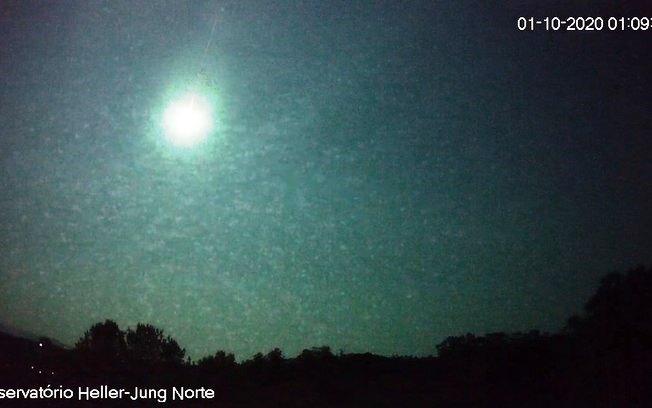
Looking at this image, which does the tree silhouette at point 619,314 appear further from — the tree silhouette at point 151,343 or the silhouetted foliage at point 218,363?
the tree silhouette at point 151,343

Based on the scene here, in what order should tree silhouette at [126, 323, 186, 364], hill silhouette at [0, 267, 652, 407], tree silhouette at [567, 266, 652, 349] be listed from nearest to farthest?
hill silhouette at [0, 267, 652, 407], tree silhouette at [567, 266, 652, 349], tree silhouette at [126, 323, 186, 364]

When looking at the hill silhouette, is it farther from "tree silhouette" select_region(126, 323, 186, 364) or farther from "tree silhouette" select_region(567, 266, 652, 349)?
"tree silhouette" select_region(126, 323, 186, 364)

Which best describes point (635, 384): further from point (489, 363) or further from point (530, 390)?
point (489, 363)

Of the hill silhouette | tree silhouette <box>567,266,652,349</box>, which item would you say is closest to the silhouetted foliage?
the hill silhouette

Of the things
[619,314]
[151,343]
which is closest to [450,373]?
[619,314]

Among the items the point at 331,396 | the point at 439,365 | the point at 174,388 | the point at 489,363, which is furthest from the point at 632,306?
the point at 174,388

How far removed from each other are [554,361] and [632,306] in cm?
583

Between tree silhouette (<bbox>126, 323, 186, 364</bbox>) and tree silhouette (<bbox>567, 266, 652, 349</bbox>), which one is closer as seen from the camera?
tree silhouette (<bbox>567, 266, 652, 349</bbox>)

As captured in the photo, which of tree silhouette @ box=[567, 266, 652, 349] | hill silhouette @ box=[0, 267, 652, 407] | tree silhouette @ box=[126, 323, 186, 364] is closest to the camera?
hill silhouette @ box=[0, 267, 652, 407]

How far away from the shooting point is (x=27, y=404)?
1717 centimetres

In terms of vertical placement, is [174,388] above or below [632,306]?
below

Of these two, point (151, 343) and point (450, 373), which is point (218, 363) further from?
point (151, 343)

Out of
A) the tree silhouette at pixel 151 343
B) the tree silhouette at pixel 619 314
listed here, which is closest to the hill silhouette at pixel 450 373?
the tree silhouette at pixel 619 314

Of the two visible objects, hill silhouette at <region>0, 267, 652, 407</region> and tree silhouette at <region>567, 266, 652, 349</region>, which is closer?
hill silhouette at <region>0, 267, 652, 407</region>
